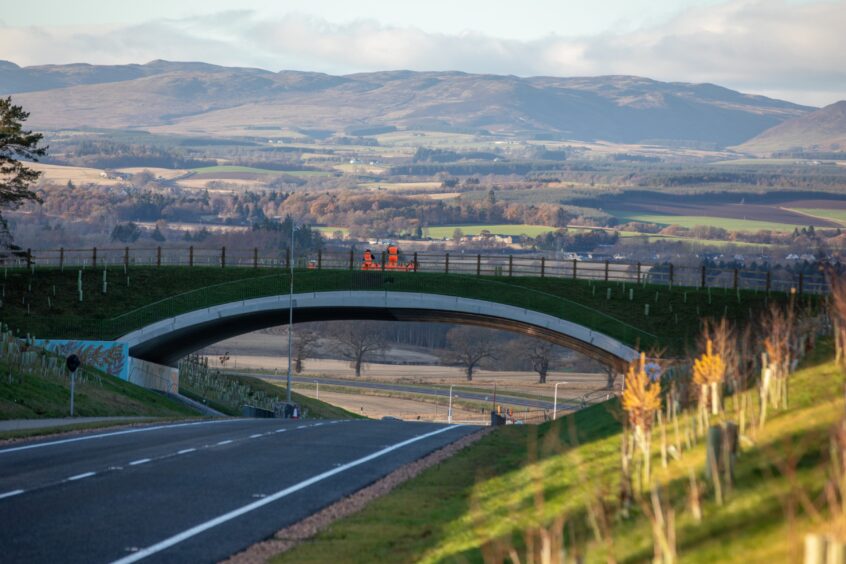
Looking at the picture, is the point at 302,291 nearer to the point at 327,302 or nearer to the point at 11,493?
the point at 327,302

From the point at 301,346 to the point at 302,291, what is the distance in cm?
7826

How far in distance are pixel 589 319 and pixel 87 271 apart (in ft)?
111

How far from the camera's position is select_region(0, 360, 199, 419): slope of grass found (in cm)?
4709

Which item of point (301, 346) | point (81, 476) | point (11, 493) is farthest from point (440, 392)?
point (11, 493)

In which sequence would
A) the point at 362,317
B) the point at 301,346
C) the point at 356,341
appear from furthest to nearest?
the point at 356,341, the point at 301,346, the point at 362,317

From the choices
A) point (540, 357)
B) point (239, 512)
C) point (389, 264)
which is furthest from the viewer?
point (540, 357)

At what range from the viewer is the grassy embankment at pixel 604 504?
14117mm

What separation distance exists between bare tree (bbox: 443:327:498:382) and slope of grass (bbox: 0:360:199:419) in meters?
95.6

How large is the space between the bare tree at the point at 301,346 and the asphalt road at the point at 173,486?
118784 millimetres

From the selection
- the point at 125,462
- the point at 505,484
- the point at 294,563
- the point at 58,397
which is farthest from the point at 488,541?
the point at 58,397

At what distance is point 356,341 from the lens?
542ft

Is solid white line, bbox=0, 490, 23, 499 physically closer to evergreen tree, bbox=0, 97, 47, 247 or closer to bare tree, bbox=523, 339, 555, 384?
evergreen tree, bbox=0, 97, 47, 247

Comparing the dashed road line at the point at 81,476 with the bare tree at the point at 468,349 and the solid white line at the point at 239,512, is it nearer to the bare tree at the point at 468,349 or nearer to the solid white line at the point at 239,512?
the solid white line at the point at 239,512

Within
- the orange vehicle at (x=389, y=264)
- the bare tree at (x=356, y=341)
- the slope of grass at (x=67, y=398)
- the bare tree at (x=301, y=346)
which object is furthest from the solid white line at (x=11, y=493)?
the bare tree at (x=356, y=341)
